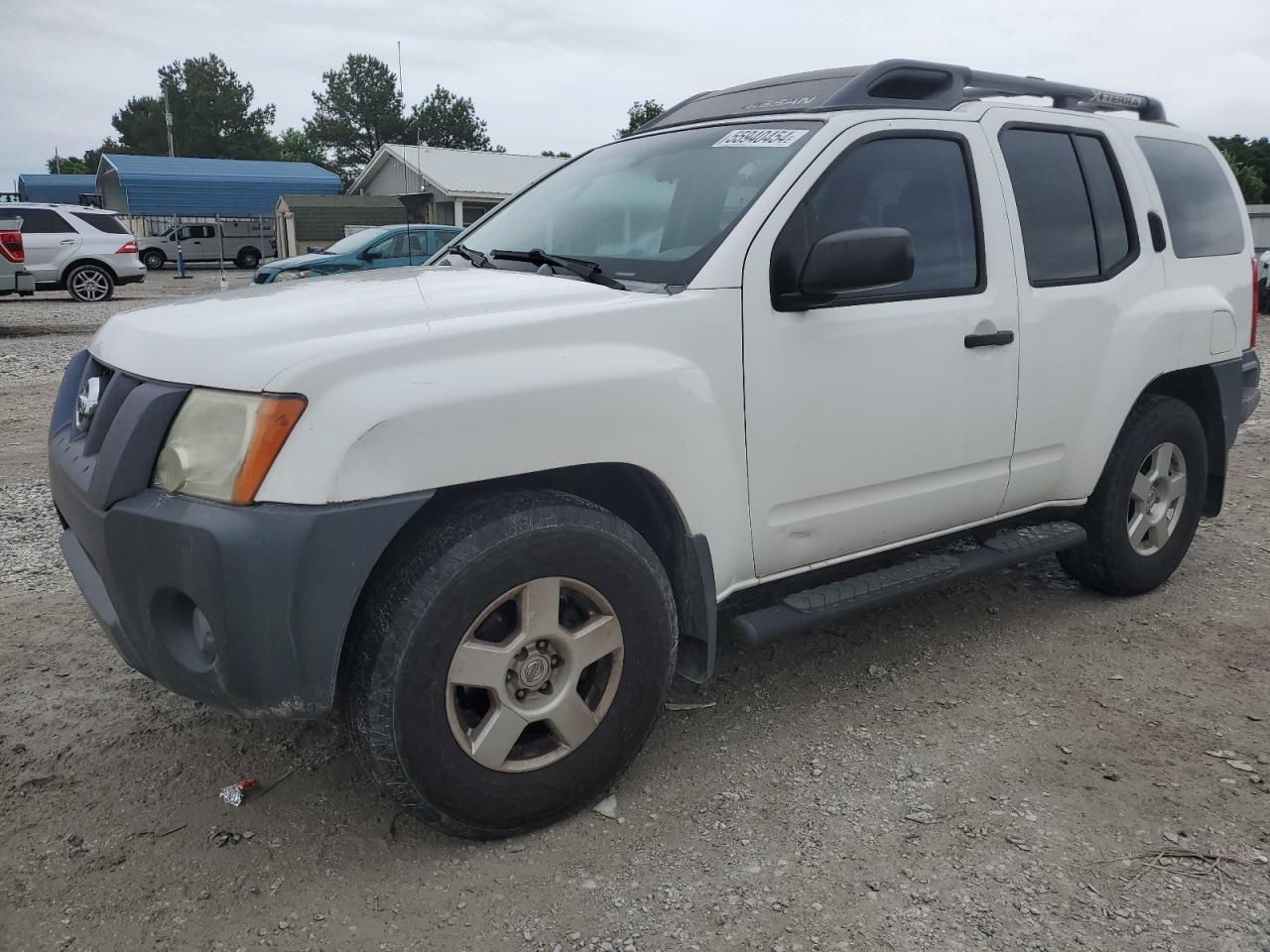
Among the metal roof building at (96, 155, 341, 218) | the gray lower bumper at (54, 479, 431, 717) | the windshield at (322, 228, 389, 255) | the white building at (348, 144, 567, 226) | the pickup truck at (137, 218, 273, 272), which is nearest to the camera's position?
the gray lower bumper at (54, 479, 431, 717)

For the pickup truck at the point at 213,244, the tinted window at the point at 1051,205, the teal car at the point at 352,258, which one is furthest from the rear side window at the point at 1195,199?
the pickup truck at the point at 213,244

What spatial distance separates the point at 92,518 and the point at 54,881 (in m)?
0.89

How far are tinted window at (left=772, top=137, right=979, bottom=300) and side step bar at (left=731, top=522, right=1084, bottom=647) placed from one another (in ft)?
2.92

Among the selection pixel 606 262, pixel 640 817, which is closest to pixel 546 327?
pixel 606 262

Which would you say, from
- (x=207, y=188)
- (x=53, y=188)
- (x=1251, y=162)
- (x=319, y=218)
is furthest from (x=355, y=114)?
(x=1251, y=162)

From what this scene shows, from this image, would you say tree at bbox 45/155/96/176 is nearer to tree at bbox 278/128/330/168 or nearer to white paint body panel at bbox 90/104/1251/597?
tree at bbox 278/128/330/168

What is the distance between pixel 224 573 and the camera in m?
2.07

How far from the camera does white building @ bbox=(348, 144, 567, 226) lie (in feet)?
111

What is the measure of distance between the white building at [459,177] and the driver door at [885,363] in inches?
1173

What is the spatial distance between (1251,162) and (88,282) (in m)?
37.3

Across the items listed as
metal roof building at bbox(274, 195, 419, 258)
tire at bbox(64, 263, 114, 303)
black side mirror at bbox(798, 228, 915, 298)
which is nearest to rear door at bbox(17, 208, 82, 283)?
tire at bbox(64, 263, 114, 303)

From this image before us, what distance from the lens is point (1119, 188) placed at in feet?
12.6

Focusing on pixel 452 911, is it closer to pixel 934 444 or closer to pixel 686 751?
A: pixel 686 751

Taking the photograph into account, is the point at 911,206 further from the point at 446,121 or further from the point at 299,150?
the point at 299,150
